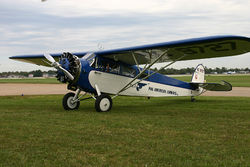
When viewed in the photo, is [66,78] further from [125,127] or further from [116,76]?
[125,127]

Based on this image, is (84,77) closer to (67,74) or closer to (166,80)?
(67,74)

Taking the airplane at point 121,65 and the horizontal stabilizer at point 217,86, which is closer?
the airplane at point 121,65

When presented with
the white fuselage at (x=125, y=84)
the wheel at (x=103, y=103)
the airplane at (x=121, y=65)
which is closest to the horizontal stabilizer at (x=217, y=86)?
the white fuselage at (x=125, y=84)

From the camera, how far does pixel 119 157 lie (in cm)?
402

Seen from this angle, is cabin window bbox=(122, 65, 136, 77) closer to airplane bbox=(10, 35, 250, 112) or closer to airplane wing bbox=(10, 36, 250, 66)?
airplane bbox=(10, 35, 250, 112)

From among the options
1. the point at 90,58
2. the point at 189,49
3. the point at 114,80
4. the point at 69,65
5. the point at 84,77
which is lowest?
the point at 114,80

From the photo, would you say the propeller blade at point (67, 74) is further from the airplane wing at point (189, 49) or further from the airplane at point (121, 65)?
the airplane wing at point (189, 49)

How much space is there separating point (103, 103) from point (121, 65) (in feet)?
7.42

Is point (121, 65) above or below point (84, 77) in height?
above

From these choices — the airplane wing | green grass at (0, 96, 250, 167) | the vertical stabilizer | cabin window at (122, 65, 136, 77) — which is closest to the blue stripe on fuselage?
the vertical stabilizer

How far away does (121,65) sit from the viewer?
443 inches

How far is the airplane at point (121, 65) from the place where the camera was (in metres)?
9.06

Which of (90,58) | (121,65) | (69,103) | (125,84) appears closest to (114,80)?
(125,84)

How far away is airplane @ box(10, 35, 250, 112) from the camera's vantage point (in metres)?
9.06
